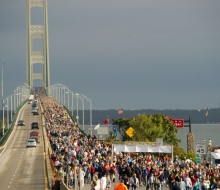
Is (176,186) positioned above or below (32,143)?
below

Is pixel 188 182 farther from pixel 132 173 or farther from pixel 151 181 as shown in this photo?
pixel 132 173

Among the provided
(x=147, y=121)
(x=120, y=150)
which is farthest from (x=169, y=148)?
(x=147, y=121)

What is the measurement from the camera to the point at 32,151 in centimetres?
6781

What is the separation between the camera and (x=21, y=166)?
53.6 metres

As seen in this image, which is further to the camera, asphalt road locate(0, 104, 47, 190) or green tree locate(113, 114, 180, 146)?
green tree locate(113, 114, 180, 146)

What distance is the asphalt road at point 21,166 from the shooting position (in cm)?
4094

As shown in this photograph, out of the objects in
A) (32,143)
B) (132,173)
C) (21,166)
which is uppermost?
(32,143)

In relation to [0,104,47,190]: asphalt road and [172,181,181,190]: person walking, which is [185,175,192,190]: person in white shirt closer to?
[172,181,181,190]: person walking

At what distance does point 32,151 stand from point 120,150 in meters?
19.7

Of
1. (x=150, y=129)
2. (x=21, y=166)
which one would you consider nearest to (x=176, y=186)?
(x=21, y=166)

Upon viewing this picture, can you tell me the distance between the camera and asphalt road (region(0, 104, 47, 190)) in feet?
134

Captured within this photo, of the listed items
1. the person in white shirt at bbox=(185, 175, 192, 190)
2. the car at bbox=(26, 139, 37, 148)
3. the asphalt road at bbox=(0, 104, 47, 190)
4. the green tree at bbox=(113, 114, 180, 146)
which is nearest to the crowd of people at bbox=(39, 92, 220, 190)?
the person in white shirt at bbox=(185, 175, 192, 190)

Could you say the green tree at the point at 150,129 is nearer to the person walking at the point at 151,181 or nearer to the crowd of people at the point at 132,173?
the crowd of people at the point at 132,173

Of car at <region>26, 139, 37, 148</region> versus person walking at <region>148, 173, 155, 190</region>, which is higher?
car at <region>26, 139, 37, 148</region>
